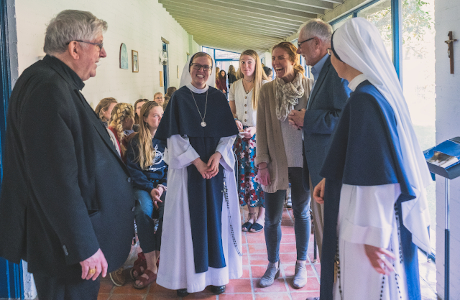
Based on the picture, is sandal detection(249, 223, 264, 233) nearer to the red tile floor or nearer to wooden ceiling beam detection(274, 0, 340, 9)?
the red tile floor

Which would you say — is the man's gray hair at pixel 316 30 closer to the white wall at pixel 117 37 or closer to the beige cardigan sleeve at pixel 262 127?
the beige cardigan sleeve at pixel 262 127

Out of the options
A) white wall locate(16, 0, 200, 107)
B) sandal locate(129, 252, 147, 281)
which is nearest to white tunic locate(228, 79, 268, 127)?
white wall locate(16, 0, 200, 107)

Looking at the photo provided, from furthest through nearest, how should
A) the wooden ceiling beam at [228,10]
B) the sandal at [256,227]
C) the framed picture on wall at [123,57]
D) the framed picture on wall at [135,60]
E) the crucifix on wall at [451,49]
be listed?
the wooden ceiling beam at [228,10] < the framed picture on wall at [135,60] < the framed picture on wall at [123,57] < the sandal at [256,227] < the crucifix on wall at [451,49]

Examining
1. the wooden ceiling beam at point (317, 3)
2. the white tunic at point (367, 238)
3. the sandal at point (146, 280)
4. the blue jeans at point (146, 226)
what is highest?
the wooden ceiling beam at point (317, 3)

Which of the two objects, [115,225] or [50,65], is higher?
[50,65]

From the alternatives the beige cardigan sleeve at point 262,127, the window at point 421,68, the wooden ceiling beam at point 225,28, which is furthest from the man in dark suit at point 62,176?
the wooden ceiling beam at point 225,28

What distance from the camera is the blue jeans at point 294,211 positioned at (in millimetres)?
2746

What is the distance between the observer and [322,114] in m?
2.27

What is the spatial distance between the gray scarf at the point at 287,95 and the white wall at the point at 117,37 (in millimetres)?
1555

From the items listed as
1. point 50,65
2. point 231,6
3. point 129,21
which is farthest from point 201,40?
point 50,65

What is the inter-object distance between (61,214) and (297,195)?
1.78 metres

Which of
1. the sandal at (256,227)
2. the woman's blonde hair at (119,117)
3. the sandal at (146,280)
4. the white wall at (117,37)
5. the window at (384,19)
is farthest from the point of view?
the sandal at (256,227)

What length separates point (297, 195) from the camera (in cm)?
276

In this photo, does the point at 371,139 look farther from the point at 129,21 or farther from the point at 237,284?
the point at 129,21
